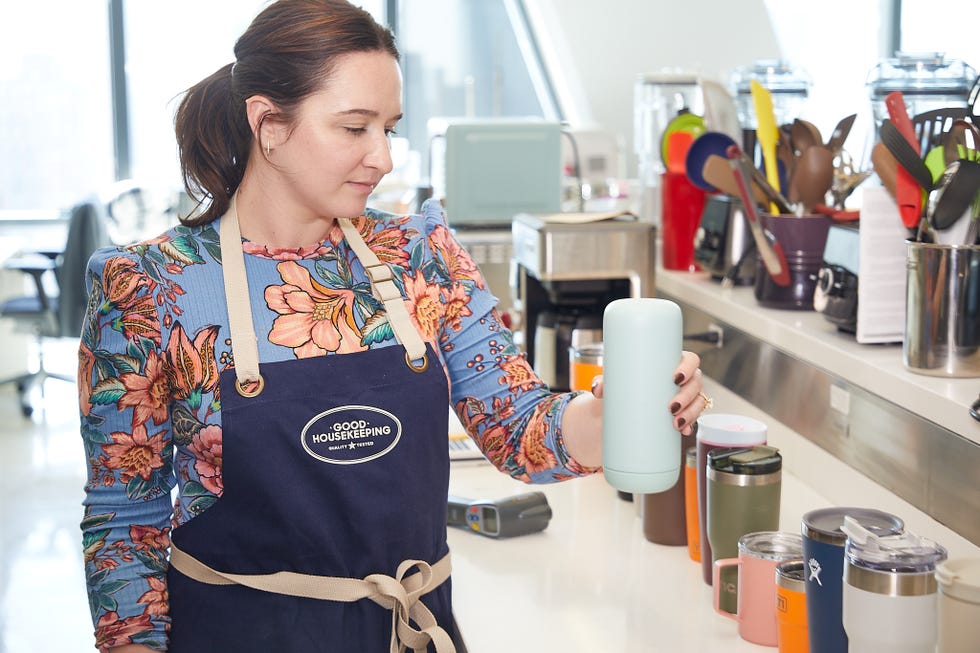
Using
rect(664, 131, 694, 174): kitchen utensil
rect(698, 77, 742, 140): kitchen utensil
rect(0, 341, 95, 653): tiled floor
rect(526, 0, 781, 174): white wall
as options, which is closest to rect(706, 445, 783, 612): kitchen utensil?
rect(698, 77, 742, 140): kitchen utensil

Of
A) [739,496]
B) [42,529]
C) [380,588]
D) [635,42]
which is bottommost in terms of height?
[42,529]

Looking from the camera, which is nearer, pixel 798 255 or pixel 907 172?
pixel 907 172

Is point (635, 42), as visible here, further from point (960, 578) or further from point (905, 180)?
point (960, 578)

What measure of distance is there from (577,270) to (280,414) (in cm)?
105

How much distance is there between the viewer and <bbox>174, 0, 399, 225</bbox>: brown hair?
4.32 ft

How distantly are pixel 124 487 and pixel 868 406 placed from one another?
995 mm

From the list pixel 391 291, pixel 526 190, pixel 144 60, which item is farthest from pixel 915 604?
pixel 144 60

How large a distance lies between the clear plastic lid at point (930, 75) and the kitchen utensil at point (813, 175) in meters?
0.15

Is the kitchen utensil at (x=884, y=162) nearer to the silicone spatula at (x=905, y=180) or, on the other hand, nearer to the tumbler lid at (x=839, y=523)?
the silicone spatula at (x=905, y=180)

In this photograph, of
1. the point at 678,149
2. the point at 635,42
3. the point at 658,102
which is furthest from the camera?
the point at 635,42

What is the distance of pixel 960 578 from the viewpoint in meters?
0.93

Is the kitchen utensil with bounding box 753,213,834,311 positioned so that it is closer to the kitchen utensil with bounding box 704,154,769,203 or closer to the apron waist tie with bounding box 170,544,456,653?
the kitchen utensil with bounding box 704,154,769,203

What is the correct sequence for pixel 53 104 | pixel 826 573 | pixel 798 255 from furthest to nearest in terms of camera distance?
pixel 53 104, pixel 798 255, pixel 826 573

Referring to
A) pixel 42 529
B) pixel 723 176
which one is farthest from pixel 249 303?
pixel 42 529
